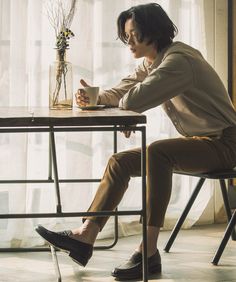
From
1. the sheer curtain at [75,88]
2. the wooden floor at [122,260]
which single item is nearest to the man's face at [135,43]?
the sheer curtain at [75,88]

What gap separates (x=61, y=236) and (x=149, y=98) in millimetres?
584

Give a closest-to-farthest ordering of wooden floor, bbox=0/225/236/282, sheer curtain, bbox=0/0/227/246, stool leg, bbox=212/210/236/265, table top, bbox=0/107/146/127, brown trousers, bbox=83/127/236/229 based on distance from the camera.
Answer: table top, bbox=0/107/146/127
brown trousers, bbox=83/127/236/229
wooden floor, bbox=0/225/236/282
stool leg, bbox=212/210/236/265
sheer curtain, bbox=0/0/227/246

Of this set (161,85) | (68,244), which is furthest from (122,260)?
(161,85)

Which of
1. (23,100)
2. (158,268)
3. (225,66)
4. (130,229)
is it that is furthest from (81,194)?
(225,66)

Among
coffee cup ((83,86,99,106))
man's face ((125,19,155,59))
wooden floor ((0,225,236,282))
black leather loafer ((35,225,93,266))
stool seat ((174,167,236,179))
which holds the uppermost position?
man's face ((125,19,155,59))

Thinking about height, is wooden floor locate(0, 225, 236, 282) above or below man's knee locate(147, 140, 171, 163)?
below

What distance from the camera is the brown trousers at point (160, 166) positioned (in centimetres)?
241

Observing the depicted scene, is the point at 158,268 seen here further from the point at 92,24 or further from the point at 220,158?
the point at 92,24

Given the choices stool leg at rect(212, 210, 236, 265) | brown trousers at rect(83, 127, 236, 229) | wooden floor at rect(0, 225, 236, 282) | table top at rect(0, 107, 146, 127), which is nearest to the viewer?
table top at rect(0, 107, 146, 127)

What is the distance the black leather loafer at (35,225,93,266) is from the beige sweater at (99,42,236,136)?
20.3 inches

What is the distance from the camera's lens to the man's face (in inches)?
103

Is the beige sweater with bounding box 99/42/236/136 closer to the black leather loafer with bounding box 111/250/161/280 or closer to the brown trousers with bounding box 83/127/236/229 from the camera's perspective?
the brown trousers with bounding box 83/127/236/229

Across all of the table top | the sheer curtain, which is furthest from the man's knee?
the sheer curtain

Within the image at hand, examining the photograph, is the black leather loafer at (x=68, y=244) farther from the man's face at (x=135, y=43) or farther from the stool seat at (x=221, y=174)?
the man's face at (x=135, y=43)
